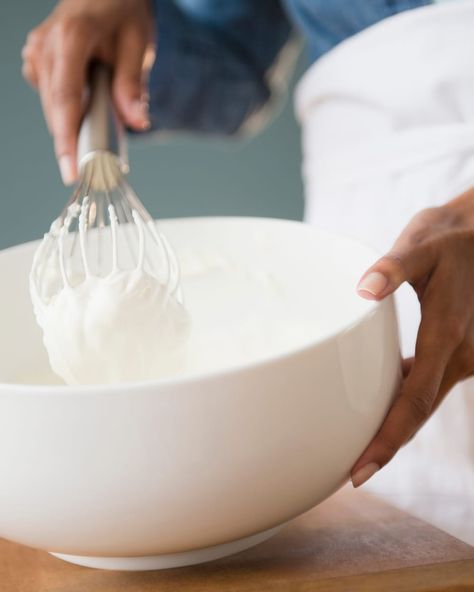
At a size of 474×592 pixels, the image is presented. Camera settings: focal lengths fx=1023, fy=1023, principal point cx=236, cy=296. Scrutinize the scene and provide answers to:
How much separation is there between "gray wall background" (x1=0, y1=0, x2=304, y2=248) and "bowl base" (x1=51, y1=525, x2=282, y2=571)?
149cm

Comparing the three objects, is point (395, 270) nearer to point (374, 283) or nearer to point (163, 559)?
point (374, 283)

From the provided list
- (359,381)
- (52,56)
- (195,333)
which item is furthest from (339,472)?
(52,56)

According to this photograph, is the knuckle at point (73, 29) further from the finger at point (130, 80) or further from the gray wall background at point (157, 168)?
the gray wall background at point (157, 168)

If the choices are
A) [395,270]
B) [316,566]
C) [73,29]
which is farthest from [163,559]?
[73,29]

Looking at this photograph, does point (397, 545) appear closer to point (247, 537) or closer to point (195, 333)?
point (247, 537)

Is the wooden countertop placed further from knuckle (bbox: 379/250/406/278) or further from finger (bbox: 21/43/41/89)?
finger (bbox: 21/43/41/89)

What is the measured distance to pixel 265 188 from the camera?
2.10 m

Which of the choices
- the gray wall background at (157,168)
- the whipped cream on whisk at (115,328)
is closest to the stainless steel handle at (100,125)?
the whipped cream on whisk at (115,328)

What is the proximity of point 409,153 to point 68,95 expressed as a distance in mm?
263

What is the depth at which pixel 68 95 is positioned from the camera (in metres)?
0.79

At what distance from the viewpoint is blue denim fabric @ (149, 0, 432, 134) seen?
1.00 meters

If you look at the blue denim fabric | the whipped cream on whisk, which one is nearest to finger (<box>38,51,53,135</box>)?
the blue denim fabric

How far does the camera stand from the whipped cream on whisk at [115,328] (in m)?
0.54

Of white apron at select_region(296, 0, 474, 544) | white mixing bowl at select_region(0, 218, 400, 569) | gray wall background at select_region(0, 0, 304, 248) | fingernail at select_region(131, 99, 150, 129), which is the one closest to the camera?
white mixing bowl at select_region(0, 218, 400, 569)
